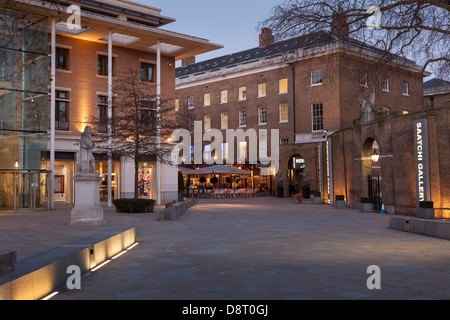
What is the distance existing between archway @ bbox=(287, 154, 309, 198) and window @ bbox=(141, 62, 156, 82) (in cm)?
1592

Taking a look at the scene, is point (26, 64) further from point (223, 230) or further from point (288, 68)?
point (288, 68)

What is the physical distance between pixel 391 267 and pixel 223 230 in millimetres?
8240

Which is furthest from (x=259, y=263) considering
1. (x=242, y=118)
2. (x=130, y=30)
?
(x=242, y=118)

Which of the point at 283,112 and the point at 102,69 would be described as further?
the point at 283,112

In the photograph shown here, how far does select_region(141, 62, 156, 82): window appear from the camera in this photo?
121ft

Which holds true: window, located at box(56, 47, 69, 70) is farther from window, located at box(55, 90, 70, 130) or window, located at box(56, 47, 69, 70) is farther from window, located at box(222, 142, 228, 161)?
window, located at box(222, 142, 228, 161)

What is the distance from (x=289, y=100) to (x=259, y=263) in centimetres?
3879

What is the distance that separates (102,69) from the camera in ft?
114

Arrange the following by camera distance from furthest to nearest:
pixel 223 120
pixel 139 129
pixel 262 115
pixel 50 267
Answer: pixel 223 120, pixel 262 115, pixel 139 129, pixel 50 267

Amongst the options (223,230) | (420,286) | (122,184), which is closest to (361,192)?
(223,230)

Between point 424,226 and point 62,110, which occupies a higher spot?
point 62,110

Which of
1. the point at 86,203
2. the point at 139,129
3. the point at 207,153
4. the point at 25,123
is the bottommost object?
the point at 86,203

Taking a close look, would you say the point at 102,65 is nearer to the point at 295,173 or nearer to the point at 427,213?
the point at 295,173

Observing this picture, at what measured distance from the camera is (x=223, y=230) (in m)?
17.2
